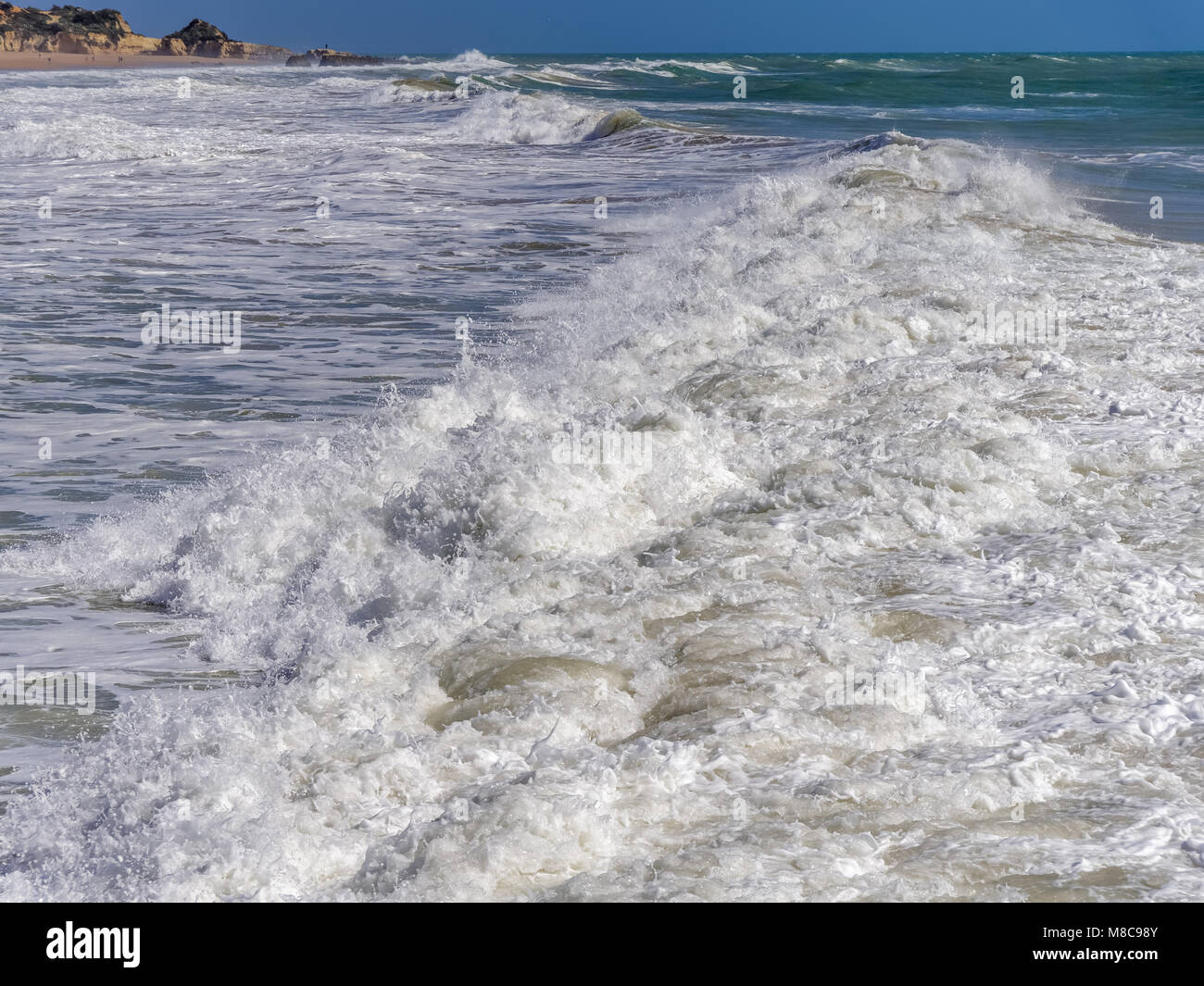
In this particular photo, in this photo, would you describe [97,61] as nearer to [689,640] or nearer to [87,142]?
[87,142]

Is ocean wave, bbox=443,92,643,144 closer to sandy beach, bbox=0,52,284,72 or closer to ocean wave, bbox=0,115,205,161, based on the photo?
ocean wave, bbox=0,115,205,161

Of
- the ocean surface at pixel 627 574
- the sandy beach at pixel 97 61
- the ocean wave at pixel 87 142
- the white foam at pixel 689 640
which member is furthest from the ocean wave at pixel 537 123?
the sandy beach at pixel 97 61

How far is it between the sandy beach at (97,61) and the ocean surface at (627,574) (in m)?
65.9

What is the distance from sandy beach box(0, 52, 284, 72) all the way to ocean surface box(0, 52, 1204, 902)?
65.9 metres

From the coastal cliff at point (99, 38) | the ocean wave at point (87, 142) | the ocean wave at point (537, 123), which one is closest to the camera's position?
the ocean wave at point (87, 142)

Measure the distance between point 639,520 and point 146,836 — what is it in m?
3.05

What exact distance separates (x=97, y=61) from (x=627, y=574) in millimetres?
94344

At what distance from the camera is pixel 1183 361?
7980 mm

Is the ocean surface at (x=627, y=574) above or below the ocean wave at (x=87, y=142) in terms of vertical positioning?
below

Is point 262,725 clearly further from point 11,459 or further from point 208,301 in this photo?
point 208,301

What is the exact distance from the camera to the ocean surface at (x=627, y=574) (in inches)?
127

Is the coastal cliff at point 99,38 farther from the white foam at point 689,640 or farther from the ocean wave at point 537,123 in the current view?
the white foam at point 689,640

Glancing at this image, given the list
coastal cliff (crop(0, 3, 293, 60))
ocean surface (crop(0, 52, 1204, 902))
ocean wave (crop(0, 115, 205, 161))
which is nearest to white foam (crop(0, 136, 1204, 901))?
ocean surface (crop(0, 52, 1204, 902))

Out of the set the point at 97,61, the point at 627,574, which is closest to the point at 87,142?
the point at 627,574
